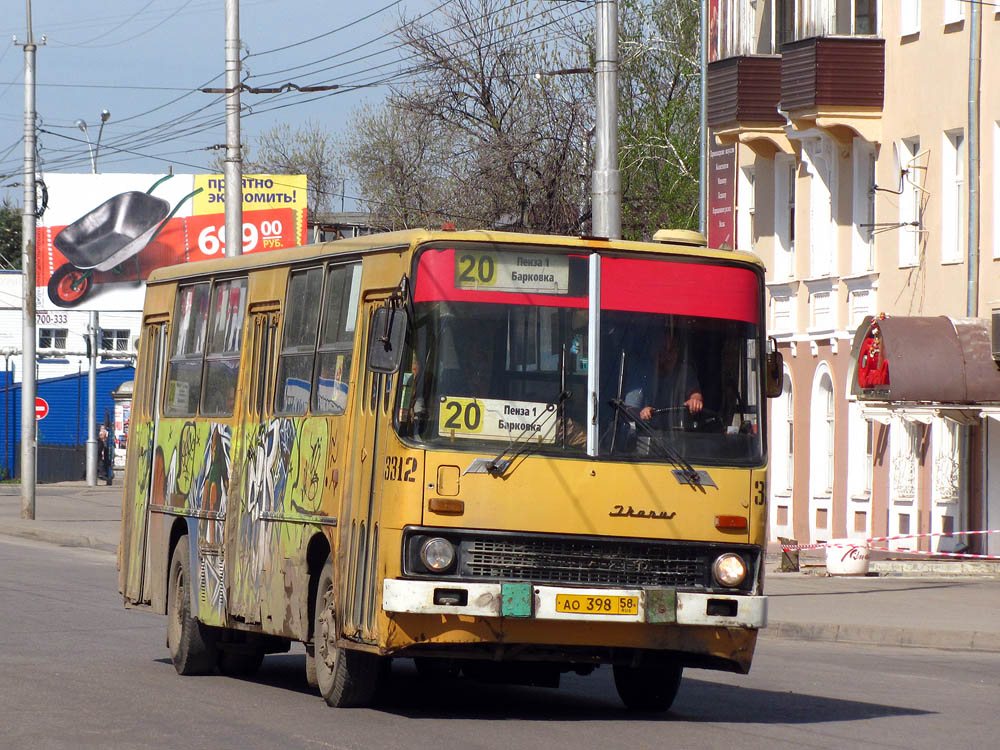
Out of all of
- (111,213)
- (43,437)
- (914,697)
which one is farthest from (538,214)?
(914,697)

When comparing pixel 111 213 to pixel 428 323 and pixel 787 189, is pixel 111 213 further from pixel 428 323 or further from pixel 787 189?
pixel 428 323

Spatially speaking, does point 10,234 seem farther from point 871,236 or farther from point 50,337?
point 871,236

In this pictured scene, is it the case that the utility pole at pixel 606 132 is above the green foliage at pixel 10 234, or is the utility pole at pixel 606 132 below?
below

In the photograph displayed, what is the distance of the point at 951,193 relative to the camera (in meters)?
30.3

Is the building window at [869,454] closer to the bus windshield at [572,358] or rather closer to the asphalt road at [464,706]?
the asphalt road at [464,706]

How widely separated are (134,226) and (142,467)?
144 feet

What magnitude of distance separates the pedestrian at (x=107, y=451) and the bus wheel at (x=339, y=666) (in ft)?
168

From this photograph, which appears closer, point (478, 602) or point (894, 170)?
point (478, 602)

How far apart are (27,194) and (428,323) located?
30636mm

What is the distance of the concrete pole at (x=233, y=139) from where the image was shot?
29219mm

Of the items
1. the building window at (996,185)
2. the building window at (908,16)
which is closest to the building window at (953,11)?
the building window at (908,16)

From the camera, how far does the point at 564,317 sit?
446 inches

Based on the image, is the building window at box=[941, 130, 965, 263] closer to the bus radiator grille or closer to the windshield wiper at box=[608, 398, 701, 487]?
the windshield wiper at box=[608, 398, 701, 487]

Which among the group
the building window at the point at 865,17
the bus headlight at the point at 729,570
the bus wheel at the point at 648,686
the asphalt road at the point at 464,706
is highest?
the building window at the point at 865,17
